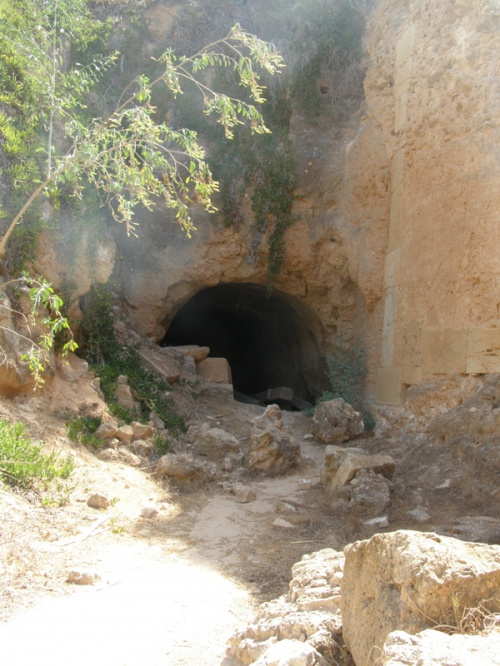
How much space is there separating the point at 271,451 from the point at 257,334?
786 centimetres

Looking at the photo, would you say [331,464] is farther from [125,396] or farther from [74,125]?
[74,125]

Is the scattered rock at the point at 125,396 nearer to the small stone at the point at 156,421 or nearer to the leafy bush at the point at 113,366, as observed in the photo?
the leafy bush at the point at 113,366

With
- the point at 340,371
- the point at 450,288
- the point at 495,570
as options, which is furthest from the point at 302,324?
the point at 495,570

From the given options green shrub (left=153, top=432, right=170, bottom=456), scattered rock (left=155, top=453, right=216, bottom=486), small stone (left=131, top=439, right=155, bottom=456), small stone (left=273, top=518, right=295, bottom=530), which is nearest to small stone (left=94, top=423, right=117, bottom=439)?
small stone (left=131, top=439, right=155, bottom=456)

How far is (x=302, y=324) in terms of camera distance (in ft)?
Answer: 37.3

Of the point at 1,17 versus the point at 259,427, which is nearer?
the point at 1,17

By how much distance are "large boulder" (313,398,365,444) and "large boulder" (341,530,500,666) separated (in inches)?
218

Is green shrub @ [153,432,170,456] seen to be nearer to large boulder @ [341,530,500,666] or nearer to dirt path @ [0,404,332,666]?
dirt path @ [0,404,332,666]

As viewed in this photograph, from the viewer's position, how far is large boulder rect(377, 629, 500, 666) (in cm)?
143

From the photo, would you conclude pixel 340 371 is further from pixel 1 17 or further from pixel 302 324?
pixel 1 17

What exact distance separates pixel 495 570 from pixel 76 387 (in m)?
5.34

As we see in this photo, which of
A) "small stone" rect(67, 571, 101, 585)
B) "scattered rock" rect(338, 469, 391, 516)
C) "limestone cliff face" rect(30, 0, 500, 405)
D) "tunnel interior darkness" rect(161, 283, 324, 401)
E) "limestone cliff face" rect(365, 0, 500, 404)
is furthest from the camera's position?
"tunnel interior darkness" rect(161, 283, 324, 401)

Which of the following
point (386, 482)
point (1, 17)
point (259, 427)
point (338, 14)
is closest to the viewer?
point (386, 482)

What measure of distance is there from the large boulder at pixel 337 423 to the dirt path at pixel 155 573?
1905 millimetres
